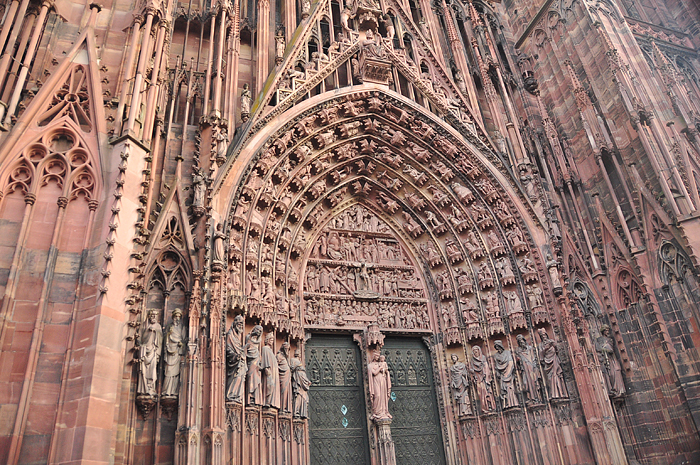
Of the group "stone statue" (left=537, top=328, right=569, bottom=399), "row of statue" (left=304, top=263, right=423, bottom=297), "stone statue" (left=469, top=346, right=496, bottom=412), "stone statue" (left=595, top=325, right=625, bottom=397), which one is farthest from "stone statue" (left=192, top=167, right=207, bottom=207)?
"stone statue" (left=595, top=325, right=625, bottom=397)

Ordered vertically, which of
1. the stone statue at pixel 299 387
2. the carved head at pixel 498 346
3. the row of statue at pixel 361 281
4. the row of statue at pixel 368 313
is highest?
the row of statue at pixel 361 281

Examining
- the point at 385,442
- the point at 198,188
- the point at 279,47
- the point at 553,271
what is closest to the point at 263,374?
the point at 385,442

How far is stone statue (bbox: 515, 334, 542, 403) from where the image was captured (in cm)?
980

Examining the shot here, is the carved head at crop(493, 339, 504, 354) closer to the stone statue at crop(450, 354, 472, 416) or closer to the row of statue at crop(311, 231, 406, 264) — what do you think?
the stone statue at crop(450, 354, 472, 416)

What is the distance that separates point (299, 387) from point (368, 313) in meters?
2.57

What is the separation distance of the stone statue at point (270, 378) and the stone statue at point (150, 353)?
1875mm

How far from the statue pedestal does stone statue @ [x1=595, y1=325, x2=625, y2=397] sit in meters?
4.28

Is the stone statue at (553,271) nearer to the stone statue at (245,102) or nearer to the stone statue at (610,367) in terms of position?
the stone statue at (610,367)

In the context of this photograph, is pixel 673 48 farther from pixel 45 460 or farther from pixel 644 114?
pixel 45 460

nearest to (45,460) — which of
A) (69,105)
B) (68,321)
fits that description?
(68,321)

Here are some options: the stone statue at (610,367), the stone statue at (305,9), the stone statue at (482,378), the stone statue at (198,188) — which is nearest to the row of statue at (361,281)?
the stone statue at (482,378)

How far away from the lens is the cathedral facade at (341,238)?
22.4 ft

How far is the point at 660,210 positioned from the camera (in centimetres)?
1035

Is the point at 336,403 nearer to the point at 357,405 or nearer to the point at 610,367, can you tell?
the point at 357,405
